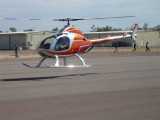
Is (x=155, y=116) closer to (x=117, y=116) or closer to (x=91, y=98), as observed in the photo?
(x=117, y=116)

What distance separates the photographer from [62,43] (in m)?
16.2

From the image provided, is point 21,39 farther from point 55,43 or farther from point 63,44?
point 55,43

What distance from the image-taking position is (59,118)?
24.8 ft

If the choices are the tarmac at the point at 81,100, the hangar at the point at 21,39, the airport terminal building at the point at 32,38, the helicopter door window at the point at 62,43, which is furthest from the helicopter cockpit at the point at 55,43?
the hangar at the point at 21,39

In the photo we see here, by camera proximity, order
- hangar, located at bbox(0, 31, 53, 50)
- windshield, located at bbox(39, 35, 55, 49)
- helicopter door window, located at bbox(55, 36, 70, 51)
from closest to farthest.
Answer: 1. windshield, located at bbox(39, 35, 55, 49)
2. helicopter door window, located at bbox(55, 36, 70, 51)
3. hangar, located at bbox(0, 31, 53, 50)

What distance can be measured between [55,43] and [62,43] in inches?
18.5

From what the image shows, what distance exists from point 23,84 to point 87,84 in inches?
117

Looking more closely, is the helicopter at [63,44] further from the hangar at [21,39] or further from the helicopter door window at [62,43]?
the hangar at [21,39]

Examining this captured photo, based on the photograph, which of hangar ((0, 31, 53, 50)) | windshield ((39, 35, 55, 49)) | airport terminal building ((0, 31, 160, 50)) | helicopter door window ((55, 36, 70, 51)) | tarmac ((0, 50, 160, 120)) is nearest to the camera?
tarmac ((0, 50, 160, 120))

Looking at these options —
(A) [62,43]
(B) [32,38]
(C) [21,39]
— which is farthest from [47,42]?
(C) [21,39]

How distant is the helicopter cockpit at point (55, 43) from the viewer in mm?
Answer: 15859

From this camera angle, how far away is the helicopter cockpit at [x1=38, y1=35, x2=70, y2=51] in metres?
15.9

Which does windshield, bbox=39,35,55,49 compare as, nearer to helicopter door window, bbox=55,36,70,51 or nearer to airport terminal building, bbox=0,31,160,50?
helicopter door window, bbox=55,36,70,51

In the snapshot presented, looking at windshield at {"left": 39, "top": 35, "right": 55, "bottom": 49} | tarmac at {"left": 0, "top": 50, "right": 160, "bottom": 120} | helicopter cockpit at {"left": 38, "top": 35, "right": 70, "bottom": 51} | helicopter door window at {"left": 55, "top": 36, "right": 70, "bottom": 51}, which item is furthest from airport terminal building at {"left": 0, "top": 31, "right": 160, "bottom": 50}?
tarmac at {"left": 0, "top": 50, "right": 160, "bottom": 120}
